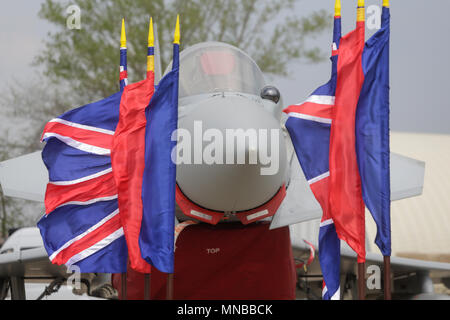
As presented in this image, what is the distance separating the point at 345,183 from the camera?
12.9ft

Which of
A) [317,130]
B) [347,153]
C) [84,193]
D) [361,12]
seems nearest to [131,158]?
[84,193]

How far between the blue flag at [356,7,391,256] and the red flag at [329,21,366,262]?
5 centimetres

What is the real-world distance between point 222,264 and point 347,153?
164 cm

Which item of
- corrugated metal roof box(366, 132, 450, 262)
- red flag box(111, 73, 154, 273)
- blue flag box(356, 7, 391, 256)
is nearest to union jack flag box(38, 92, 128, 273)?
red flag box(111, 73, 154, 273)

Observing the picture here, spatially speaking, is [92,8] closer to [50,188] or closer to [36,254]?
[36,254]

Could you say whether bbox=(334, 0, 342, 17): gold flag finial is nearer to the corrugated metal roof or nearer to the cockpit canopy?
the cockpit canopy

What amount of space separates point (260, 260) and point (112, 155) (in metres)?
1.61

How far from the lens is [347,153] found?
12.9 feet

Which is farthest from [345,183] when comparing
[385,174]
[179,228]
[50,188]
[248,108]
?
[50,188]

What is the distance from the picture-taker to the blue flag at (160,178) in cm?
391

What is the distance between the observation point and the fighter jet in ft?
13.3

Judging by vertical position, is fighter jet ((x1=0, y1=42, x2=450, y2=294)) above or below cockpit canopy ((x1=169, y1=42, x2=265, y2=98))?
below

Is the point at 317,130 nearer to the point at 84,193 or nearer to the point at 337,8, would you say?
the point at 337,8
